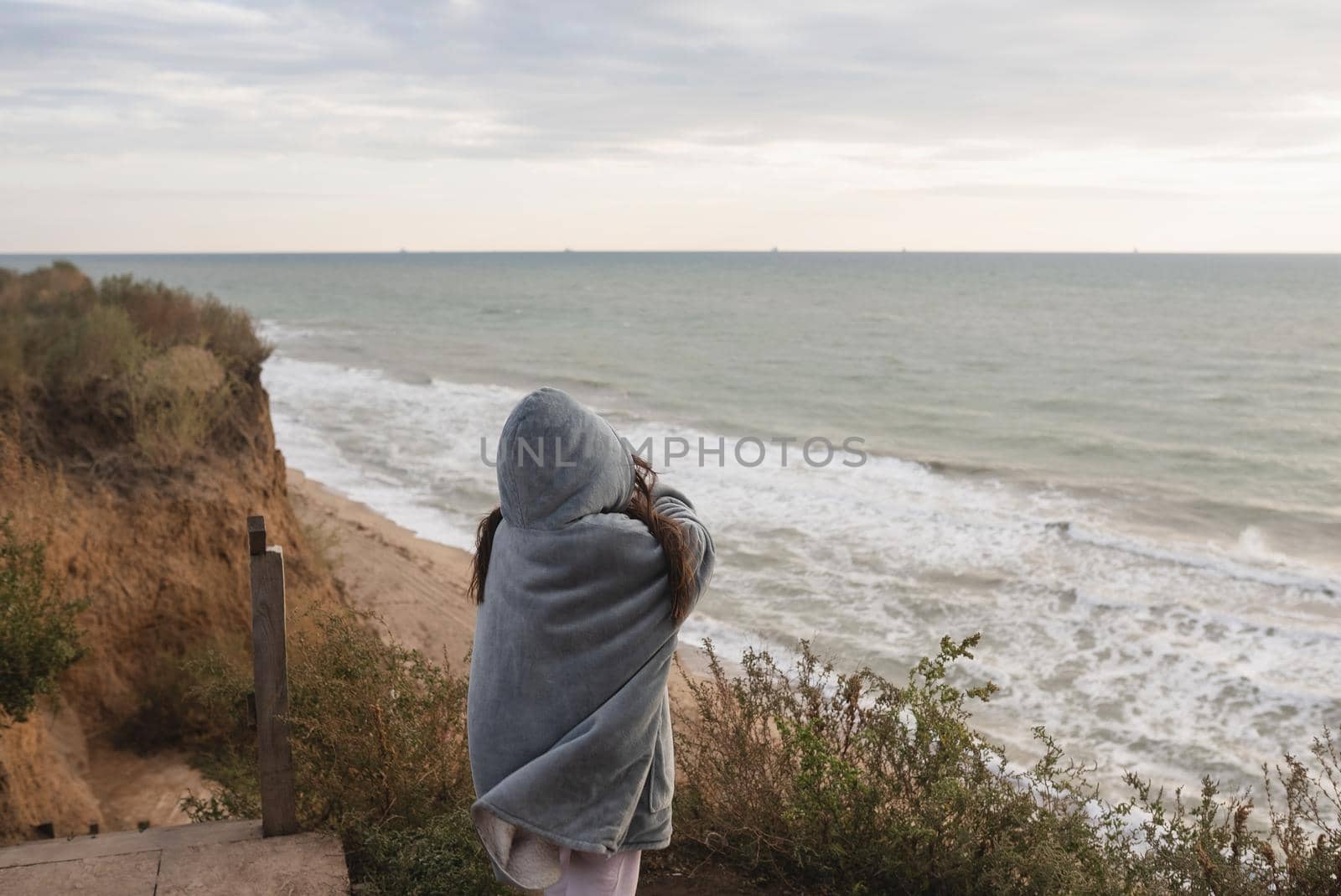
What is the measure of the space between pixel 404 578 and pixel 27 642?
655cm

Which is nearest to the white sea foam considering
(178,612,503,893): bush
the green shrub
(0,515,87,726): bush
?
the green shrub

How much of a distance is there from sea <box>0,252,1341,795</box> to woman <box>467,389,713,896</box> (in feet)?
21.9

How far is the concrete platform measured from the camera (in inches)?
137

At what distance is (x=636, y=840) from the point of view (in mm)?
2416

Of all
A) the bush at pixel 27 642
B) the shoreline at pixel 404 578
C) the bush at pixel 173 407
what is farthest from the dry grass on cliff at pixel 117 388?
the bush at pixel 27 642

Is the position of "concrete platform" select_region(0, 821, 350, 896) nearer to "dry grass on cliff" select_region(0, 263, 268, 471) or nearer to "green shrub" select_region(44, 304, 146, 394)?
"dry grass on cliff" select_region(0, 263, 268, 471)

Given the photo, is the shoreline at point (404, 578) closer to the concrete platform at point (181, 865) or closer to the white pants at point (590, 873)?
the concrete platform at point (181, 865)

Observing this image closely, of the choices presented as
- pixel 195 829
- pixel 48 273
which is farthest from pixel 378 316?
pixel 195 829

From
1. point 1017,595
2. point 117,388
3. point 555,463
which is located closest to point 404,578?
point 117,388

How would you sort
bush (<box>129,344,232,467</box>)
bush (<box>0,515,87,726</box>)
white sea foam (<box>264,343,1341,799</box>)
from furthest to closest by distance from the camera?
white sea foam (<box>264,343,1341,799</box>) → bush (<box>129,344,232,467</box>) → bush (<box>0,515,87,726</box>)

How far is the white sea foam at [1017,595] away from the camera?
8.88 metres

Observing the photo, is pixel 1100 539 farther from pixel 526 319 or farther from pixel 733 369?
pixel 526 319

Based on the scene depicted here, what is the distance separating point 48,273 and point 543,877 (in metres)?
17.5

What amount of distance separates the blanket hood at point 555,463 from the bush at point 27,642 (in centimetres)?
396
